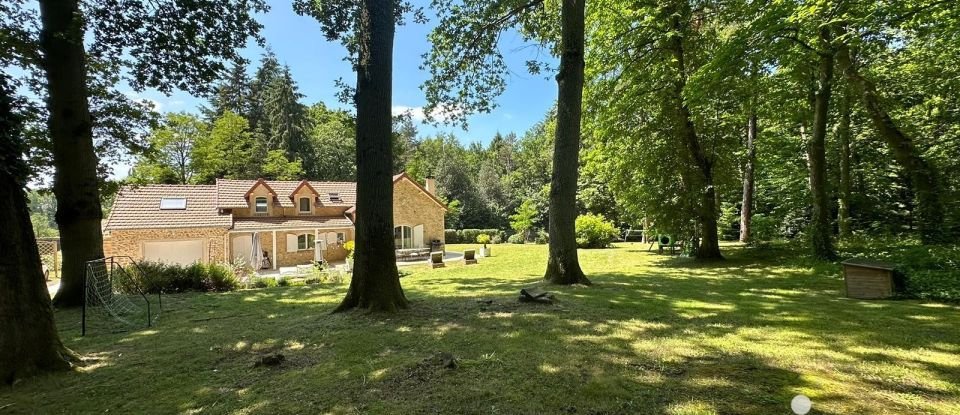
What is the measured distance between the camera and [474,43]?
417 inches

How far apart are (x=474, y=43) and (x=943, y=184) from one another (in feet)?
42.1

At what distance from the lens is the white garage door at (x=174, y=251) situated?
20.3 meters

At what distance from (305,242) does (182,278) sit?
1442 cm

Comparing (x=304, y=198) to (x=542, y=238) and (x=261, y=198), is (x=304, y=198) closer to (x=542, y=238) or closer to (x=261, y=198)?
(x=261, y=198)

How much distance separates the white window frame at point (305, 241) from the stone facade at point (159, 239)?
3862 mm

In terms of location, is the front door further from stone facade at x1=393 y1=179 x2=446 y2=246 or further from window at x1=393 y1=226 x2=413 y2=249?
window at x1=393 y1=226 x2=413 y2=249

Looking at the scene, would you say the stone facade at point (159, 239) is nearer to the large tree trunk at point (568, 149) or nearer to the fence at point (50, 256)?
the fence at point (50, 256)

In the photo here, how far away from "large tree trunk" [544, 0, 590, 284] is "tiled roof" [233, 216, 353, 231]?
768 inches

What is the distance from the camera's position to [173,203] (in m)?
22.1

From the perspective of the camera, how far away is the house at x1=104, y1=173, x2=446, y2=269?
20.3m

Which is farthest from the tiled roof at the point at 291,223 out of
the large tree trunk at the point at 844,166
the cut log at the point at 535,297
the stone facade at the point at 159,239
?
the large tree trunk at the point at 844,166

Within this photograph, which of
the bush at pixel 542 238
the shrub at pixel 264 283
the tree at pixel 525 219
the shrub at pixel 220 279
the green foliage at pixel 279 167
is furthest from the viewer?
the green foliage at pixel 279 167

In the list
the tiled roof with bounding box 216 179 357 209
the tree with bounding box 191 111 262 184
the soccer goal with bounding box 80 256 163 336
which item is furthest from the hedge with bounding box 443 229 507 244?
the soccer goal with bounding box 80 256 163 336

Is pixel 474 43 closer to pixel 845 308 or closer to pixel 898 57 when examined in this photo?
pixel 845 308
